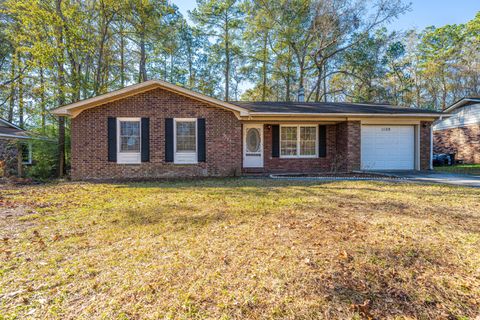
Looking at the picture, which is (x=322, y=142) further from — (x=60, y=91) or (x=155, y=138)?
(x=60, y=91)

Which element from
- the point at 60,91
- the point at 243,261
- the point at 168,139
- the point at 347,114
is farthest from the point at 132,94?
the point at 243,261

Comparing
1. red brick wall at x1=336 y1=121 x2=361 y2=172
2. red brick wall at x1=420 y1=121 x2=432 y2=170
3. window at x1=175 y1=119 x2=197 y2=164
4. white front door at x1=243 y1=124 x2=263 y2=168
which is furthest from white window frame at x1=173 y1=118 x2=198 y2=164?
red brick wall at x1=420 y1=121 x2=432 y2=170

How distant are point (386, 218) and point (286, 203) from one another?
1811mm

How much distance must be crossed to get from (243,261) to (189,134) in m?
7.87

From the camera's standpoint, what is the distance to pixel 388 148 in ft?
37.0

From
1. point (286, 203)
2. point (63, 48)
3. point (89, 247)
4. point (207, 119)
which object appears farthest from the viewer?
point (63, 48)

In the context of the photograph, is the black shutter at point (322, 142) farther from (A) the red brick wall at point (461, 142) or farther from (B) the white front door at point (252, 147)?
(A) the red brick wall at point (461, 142)

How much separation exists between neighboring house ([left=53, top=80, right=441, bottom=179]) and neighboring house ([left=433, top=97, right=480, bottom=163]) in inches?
273

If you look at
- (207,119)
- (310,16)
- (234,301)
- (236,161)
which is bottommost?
(234,301)

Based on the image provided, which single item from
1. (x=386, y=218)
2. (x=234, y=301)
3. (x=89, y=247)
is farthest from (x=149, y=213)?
(x=386, y=218)

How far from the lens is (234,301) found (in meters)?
1.97

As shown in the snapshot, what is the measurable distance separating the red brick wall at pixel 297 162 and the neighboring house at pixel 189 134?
18.1 inches

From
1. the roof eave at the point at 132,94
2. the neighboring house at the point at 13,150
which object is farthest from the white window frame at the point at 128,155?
the neighboring house at the point at 13,150

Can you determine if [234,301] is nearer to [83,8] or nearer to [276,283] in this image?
[276,283]
